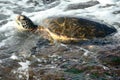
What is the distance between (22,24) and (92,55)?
2.48m

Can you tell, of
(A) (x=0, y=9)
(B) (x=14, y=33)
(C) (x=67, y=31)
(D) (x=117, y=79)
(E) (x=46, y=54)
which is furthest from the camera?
(A) (x=0, y=9)

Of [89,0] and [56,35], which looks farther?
[89,0]

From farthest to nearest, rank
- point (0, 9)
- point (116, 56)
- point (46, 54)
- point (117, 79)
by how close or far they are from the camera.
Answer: point (0, 9), point (46, 54), point (116, 56), point (117, 79)

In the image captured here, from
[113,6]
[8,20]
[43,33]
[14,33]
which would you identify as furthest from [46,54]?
[113,6]

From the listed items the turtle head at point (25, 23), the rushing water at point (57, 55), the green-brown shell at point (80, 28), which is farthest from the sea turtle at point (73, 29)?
the turtle head at point (25, 23)

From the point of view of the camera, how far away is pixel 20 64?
5.34 m

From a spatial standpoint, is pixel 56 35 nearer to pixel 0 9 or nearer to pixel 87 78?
pixel 87 78

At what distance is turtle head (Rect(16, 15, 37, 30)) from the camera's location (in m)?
7.09

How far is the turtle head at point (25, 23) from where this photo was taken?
23.3ft

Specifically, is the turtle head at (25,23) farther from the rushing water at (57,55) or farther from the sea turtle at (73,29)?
the sea turtle at (73,29)

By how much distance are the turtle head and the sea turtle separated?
1.55 feet

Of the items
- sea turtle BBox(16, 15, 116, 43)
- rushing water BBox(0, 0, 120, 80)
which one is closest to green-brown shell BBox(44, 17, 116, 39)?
sea turtle BBox(16, 15, 116, 43)

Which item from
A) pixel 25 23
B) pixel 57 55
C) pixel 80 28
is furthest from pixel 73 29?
pixel 25 23

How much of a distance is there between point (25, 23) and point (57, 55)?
73.4 inches
